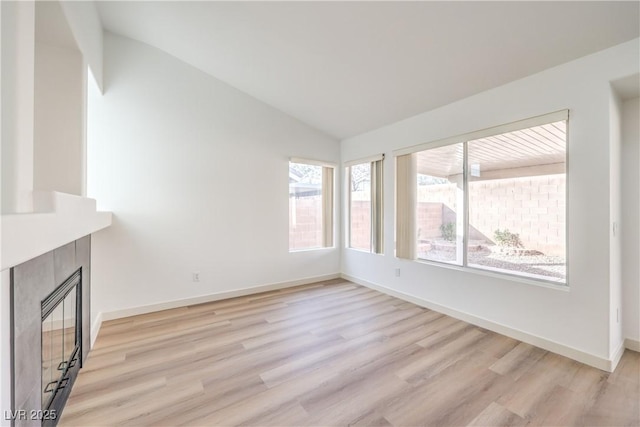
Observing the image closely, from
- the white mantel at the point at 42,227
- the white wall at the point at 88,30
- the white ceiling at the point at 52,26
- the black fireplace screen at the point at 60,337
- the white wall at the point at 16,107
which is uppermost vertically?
the white wall at the point at 88,30

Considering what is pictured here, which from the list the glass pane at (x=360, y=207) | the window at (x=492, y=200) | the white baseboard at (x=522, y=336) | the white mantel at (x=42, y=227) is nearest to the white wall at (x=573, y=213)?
the white baseboard at (x=522, y=336)

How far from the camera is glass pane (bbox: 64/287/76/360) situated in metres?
1.88

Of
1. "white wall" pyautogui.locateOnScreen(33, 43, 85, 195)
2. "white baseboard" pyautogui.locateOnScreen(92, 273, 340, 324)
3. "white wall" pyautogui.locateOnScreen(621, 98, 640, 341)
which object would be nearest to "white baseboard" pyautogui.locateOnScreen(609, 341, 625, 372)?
"white wall" pyautogui.locateOnScreen(621, 98, 640, 341)

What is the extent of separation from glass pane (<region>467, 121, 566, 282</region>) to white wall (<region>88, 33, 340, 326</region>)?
2.72 metres

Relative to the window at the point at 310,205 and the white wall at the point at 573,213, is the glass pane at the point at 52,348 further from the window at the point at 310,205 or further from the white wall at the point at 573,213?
the white wall at the point at 573,213

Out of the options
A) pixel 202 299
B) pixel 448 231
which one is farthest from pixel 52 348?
pixel 448 231

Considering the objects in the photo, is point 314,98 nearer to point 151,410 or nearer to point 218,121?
point 218,121

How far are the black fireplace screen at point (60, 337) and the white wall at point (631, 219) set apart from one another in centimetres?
447

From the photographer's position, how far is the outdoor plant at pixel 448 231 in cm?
328

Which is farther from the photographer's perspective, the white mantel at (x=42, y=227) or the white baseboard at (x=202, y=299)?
the white baseboard at (x=202, y=299)

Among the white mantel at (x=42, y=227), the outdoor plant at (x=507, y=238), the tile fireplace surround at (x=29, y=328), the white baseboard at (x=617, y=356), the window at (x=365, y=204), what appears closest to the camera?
the white mantel at (x=42, y=227)

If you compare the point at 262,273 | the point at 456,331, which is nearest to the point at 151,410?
the point at 262,273

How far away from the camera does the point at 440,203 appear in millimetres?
3443

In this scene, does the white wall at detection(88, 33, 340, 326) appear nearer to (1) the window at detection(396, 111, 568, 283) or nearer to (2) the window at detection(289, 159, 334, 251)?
(2) the window at detection(289, 159, 334, 251)
